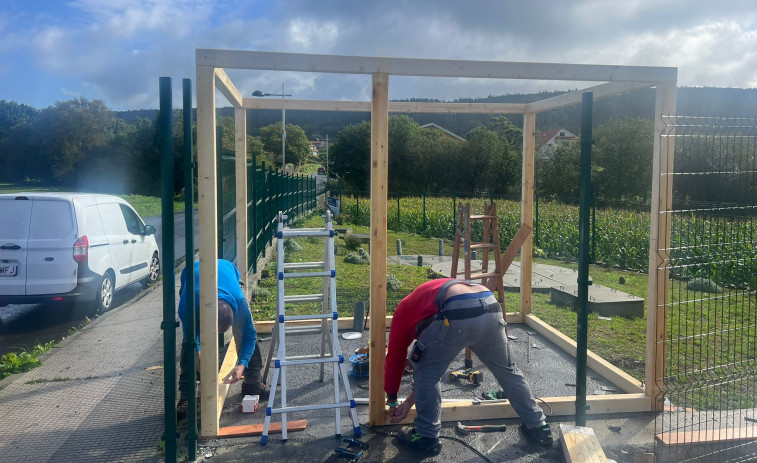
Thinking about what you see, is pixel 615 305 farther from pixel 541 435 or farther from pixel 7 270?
pixel 7 270

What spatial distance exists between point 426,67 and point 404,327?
2.08 m

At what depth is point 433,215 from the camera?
71.7 ft

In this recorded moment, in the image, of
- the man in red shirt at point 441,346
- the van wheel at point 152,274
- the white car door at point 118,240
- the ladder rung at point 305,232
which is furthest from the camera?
the van wheel at point 152,274

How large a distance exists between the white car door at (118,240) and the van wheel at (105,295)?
225mm

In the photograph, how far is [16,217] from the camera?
27.9 ft

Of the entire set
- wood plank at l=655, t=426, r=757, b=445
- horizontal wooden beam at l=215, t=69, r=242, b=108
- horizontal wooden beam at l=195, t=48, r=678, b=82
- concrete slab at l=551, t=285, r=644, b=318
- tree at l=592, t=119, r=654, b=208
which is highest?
tree at l=592, t=119, r=654, b=208

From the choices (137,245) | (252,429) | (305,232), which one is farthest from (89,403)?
(137,245)

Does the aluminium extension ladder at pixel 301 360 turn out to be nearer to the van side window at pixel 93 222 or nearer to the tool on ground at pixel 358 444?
the tool on ground at pixel 358 444

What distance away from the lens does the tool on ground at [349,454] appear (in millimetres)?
4195

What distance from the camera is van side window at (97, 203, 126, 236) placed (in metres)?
9.55

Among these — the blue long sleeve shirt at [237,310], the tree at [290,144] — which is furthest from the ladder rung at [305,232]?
the tree at [290,144]

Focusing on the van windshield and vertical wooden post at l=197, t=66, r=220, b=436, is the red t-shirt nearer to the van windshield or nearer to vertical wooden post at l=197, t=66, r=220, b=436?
vertical wooden post at l=197, t=66, r=220, b=436

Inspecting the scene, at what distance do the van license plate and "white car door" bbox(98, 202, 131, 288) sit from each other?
1.41 metres

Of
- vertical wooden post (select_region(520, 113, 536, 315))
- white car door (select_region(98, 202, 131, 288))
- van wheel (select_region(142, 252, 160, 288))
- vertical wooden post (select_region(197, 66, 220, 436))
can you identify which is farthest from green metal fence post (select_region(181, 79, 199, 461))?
van wheel (select_region(142, 252, 160, 288))
